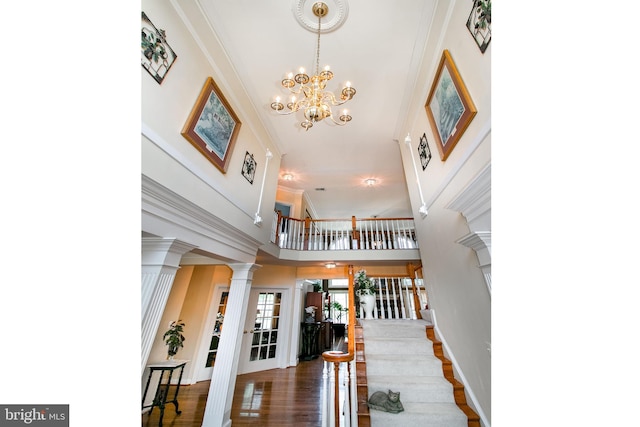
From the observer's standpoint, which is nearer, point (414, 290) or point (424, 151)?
point (424, 151)

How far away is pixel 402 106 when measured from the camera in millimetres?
3633

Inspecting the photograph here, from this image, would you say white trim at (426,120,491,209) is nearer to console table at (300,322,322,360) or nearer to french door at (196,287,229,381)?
french door at (196,287,229,381)

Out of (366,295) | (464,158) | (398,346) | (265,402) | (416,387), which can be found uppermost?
(464,158)

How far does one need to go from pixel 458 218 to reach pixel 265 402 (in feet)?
12.6

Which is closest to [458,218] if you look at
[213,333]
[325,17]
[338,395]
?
[338,395]

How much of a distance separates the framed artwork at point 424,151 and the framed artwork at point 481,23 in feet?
4.55

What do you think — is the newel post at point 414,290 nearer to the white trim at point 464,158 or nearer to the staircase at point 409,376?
the staircase at point 409,376

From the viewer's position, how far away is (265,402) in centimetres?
358

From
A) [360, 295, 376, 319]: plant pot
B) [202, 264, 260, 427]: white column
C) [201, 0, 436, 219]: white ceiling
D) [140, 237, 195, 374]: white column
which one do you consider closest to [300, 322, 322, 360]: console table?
[360, 295, 376, 319]: plant pot

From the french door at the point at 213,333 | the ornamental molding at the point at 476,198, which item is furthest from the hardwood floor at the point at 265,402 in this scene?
the ornamental molding at the point at 476,198

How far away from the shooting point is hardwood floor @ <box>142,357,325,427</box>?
3061 millimetres

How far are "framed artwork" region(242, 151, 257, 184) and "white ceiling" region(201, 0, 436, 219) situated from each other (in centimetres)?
83

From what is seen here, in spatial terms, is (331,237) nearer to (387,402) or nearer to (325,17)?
(387,402)
